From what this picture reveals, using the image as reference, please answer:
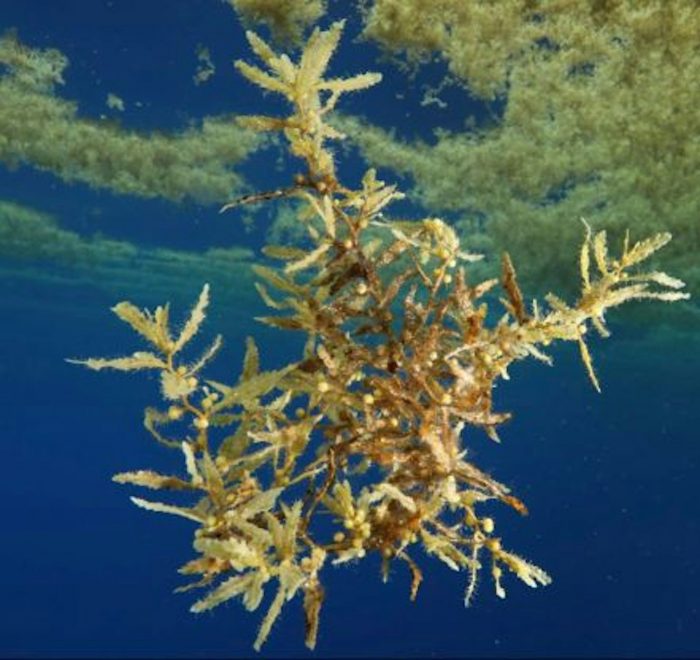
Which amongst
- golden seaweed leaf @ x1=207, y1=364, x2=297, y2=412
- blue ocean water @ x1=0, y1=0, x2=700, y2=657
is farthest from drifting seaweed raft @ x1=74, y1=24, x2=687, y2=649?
blue ocean water @ x1=0, y1=0, x2=700, y2=657

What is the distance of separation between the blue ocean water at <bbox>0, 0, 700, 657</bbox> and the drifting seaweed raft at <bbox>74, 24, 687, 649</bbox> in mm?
538

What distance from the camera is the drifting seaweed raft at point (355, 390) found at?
2.61 meters

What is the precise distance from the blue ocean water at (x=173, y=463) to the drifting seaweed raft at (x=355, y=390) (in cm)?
54

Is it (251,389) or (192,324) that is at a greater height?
(192,324)

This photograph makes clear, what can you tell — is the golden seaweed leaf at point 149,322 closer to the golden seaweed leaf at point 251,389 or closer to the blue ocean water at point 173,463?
the golden seaweed leaf at point 251,389

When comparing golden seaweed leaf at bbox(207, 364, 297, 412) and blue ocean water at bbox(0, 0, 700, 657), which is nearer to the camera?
golden seaweed leaf at bbox(207, 364, 297, 412)

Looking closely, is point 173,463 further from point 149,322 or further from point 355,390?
point 149,322

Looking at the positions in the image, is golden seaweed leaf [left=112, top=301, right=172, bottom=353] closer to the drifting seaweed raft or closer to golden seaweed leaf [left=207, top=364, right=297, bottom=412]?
the drifting seaweed raft

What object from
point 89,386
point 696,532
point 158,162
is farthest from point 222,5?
point 696,532

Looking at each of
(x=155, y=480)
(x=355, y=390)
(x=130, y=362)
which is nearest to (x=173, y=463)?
(x=355, y=390)

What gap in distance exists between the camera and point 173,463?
114250mm

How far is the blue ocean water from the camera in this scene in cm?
1080

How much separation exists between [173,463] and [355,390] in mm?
115872

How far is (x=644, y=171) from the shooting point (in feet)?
37.2
